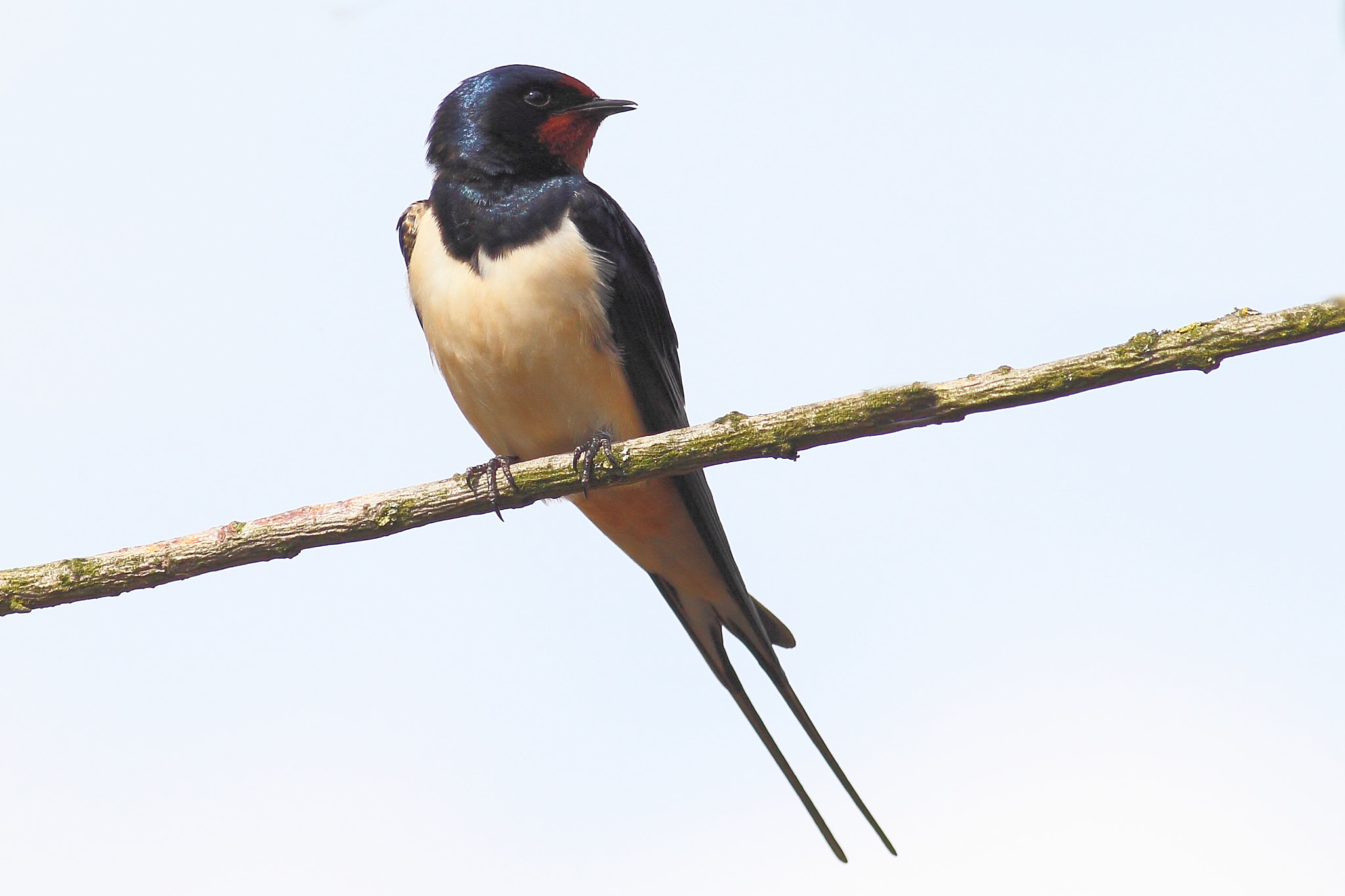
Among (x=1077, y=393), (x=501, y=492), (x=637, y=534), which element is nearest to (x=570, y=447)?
(x=637, y=534)

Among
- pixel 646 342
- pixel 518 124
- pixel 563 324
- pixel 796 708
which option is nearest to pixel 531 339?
pixel 563 324

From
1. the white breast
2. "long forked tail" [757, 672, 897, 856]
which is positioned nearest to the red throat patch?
the white breast

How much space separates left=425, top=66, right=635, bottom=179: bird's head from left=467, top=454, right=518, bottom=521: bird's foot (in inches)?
46.2

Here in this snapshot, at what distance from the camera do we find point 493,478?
358cm

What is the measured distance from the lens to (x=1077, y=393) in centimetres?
291

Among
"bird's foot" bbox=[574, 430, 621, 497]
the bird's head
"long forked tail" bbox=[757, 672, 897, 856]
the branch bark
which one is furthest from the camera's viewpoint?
the bird's head

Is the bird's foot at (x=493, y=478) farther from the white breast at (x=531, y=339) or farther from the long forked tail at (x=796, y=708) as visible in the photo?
Answer: the long forked tail at (x=796, y=708)

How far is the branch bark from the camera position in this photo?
2855 mm

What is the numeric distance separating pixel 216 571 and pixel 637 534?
1.60m

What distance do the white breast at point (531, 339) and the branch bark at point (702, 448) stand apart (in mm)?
532

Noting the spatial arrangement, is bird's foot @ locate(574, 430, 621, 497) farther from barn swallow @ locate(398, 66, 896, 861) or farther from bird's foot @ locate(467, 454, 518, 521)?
barn swallow @ locate(398, 66, 896, 861)

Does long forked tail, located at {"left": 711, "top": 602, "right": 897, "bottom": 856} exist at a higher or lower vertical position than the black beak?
lower

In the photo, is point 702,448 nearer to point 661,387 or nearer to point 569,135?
point 661,387

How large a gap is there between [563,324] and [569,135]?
3.04ft
